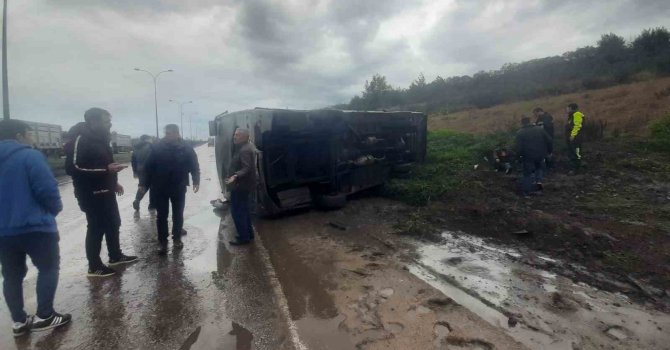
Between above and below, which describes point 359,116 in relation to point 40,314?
above

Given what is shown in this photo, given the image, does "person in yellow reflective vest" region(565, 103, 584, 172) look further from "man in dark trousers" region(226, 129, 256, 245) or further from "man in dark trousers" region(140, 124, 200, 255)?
"man in dark trousers" region(140, 124, 200, 255)

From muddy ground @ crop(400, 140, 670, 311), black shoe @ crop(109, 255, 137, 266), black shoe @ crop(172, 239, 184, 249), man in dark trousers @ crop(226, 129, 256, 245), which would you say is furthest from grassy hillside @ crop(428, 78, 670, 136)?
black shoe @ crop(109, 255, 137, 266)

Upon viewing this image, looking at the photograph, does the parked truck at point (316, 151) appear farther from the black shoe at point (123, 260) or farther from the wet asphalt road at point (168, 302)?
the black shoe at point (123, 260)

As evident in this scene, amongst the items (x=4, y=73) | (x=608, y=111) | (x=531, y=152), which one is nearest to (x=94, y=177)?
(x=531, y=152)

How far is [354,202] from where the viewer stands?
304 inches

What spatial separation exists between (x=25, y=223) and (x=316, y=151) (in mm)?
4416

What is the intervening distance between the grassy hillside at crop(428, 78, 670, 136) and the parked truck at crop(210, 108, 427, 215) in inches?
284

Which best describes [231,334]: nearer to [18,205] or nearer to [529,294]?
[18,205]

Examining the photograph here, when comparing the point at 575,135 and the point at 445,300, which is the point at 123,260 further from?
the point at 575,135

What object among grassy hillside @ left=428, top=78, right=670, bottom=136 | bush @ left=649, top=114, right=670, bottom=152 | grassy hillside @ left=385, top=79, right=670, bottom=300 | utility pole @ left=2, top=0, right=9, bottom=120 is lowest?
grassy hillside @ left=385, top=79, right=670, bottom=300

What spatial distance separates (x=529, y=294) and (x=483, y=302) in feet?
1.61

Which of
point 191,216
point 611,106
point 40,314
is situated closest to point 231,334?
point 40,314

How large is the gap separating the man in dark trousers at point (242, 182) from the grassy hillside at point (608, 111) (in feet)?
35.3

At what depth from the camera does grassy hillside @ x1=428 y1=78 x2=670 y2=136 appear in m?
12.0
